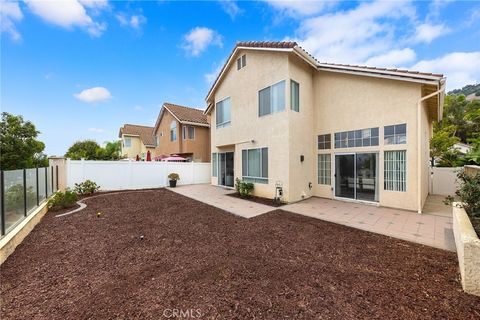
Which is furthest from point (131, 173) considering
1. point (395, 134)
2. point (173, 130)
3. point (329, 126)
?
point (395, 134)

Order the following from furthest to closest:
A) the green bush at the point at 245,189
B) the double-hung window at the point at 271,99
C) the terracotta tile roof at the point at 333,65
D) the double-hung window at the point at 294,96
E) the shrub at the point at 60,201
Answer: the green bush at the point at 245,189 < the double-hung window at the point at 271,99 < the double-hung window at the point at 294,96 < the shrub at the point at 60,201 < the terracotta tile roof at the point at 333,65

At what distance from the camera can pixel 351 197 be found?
964 centimetres

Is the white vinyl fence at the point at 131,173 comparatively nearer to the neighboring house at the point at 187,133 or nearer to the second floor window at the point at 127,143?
the neighboring house at the point at 187,133

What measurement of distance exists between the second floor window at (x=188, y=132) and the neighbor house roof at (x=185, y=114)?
2.08 ft

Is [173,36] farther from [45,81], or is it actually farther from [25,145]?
[25,145]

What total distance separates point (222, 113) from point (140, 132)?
2138 centimetres

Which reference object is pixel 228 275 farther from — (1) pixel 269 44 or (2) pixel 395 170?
(1) pixel 269 44

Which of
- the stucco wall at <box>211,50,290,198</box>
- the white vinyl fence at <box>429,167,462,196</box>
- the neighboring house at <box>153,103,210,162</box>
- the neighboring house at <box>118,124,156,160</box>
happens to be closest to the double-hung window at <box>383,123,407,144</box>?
the stucco wall at <box>211,50,290,198</box>

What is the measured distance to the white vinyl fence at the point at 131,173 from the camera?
12.8m

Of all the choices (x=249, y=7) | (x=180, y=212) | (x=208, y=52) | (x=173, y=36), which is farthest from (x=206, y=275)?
(x=208, y=52)

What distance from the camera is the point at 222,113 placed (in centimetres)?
1434

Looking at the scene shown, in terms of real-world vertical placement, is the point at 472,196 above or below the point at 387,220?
above

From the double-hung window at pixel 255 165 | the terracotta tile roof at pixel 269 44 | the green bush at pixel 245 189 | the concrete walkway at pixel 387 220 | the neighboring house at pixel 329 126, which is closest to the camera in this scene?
the concrete walkway at pixel 387 220

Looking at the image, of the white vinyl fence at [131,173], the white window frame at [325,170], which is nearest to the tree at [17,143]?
the white vinyl fence at [131,173]
